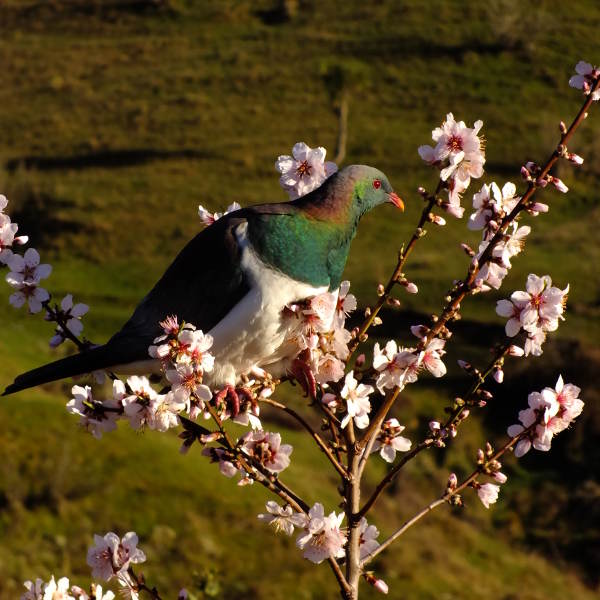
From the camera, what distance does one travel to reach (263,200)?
41.6 m

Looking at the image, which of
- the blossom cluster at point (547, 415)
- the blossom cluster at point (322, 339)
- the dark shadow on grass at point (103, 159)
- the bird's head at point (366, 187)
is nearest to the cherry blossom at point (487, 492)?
the blossom cluster at point (547, 415)

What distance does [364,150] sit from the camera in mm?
47062

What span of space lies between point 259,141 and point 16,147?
1140 centimetres

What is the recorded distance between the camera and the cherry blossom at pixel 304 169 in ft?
12.8

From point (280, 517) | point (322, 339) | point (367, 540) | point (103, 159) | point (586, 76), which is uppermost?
point (586, 76)

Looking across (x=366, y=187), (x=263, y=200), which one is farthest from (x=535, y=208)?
(x=263, y=200)

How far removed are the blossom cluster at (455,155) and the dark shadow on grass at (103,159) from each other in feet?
148

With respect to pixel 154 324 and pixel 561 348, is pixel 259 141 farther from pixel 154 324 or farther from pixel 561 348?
pixel 154 324

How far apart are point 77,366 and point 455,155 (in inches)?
57.1

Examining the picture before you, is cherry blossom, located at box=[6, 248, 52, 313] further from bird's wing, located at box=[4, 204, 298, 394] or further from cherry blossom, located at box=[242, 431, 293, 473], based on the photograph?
cherry blossom, located at box=[242, 431, 293, 473]

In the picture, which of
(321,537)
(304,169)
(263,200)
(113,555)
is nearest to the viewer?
(321,537)

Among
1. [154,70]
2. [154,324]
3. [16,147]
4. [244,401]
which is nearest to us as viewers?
[244,401]

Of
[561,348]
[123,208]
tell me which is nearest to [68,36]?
[123,208]

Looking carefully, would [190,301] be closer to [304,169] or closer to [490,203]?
[304,169]
